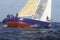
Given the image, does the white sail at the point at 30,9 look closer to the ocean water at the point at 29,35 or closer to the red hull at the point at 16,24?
the red hull at the point at 16,24

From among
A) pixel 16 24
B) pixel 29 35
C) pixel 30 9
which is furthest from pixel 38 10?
pixel 29 35

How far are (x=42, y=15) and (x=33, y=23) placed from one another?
18.0 ft

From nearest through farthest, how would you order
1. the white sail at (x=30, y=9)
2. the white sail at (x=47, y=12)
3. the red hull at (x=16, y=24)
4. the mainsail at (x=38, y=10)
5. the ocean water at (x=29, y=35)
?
the ocean water at (x=29, y=35) → the red hull at (x=16, y=24) → the white sail at (x=47, y=12) → the mainsail at (x=38, y=10) → the white sail at (x=30, y=9)

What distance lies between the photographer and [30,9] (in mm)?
72688

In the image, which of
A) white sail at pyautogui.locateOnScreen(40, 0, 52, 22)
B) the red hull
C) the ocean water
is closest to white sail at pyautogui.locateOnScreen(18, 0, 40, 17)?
white sail at pyautogui.locateOnScreen(40, 0, 52, 22)

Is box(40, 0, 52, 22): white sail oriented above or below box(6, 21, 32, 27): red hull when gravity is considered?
above

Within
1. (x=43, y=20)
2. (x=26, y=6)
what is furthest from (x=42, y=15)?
(x=26, y=6)

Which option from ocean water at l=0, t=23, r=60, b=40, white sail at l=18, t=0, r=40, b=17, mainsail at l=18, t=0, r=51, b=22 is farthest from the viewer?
white sail at l=18, t=0, r=40, b=17

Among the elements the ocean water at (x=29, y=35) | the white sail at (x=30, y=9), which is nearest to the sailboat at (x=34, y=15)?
the white sail at (x=30, y=9)

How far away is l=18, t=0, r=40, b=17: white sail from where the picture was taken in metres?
71.5

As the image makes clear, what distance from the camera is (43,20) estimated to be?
2719 inches

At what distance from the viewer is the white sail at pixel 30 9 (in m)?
71.5

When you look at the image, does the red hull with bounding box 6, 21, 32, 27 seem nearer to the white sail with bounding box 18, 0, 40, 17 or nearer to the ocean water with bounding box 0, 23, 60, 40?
the white sail with bounding box 18, 0, 40, 17

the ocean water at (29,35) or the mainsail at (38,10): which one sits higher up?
the mainsail at (38,10)
